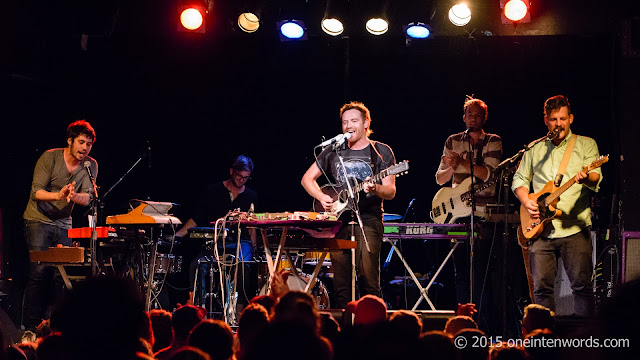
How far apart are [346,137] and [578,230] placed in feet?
7.59

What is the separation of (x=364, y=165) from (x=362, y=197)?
36 cm

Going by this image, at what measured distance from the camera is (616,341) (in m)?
1.71

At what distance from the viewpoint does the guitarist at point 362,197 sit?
5.75m

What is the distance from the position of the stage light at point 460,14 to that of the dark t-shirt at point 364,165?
2.62 meters

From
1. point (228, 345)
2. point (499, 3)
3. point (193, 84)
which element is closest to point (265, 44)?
point (193, 84)

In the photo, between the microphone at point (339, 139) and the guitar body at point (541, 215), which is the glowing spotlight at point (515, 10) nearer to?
the guitar body at point (541, 215)

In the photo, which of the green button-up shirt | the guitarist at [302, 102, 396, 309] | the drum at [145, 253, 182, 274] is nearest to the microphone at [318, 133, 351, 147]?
the guitarist at [302, 102, 396, 309]

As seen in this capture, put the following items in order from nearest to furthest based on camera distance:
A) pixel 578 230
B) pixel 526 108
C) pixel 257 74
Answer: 1. pixel 578 230
2. pixel 526 108
3. pixel 257 74

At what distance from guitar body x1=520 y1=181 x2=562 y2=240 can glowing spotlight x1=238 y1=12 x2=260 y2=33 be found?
425cm

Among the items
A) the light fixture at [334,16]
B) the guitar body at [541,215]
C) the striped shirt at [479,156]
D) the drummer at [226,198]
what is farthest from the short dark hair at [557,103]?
the drummer at [226,198]

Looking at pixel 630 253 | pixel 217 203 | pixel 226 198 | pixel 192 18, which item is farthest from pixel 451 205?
pixel 192 18

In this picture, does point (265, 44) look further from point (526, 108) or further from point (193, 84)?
point (526, 108)

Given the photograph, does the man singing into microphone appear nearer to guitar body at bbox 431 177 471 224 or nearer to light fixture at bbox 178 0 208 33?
light fixture at bbox 178 0 208 33

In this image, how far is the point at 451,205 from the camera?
24.3 ft
